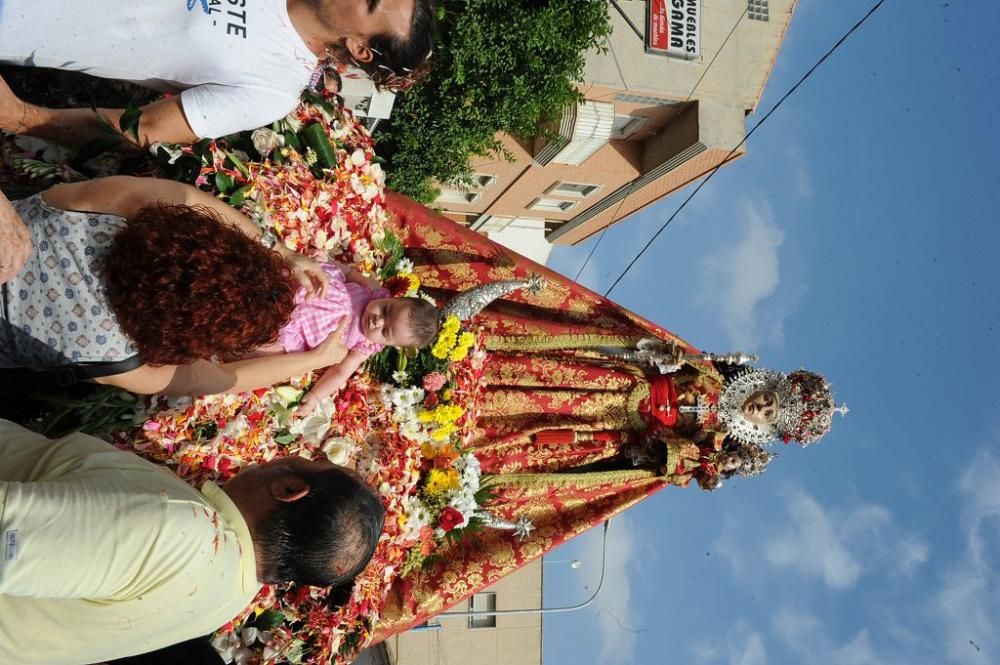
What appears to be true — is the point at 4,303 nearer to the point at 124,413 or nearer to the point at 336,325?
the point at 124,413

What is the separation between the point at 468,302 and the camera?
4.44 meters

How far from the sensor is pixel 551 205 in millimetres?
13547

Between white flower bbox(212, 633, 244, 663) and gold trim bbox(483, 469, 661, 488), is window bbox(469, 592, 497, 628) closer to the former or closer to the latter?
gold trim bbox(483, 469, 661, 488)

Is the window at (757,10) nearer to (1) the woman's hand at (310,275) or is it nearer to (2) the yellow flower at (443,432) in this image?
(2) the yellow flower at (443,432)

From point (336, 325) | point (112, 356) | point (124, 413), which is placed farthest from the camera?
point (336, 325)

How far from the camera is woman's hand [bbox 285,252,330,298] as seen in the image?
11.2ft

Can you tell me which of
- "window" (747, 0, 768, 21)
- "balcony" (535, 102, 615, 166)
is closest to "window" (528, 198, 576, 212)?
"balcony" (535, 102, 615, 166)

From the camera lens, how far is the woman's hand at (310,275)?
134 inches

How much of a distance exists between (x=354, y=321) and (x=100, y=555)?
2195 mm

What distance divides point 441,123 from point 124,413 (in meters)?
5.94

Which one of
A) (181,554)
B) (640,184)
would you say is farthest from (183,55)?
(640,184)

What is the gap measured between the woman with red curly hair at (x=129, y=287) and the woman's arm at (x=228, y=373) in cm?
12

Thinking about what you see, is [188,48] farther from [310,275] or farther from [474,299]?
[474,299]

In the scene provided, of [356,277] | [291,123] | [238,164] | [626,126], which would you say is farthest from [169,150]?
[626,126]
